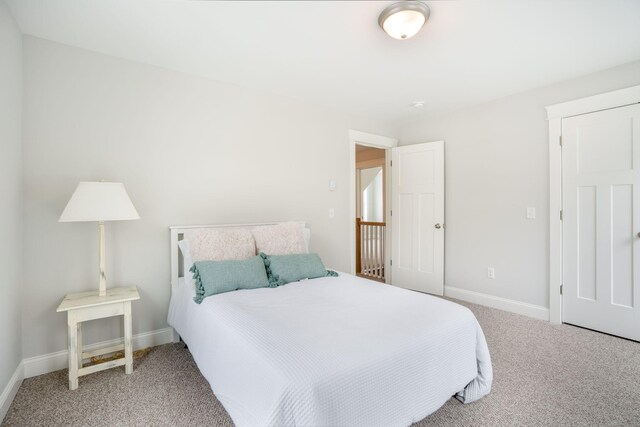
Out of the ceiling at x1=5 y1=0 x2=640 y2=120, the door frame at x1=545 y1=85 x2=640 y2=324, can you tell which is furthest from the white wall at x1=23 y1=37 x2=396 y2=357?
the door frame at x1=545 y1=85 x2=640 y2=324

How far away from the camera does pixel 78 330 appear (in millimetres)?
2209

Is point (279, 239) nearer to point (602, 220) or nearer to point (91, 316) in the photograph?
point (91, 316)

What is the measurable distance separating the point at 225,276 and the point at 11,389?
1.38 meters

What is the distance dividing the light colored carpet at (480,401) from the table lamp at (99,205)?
651 millimetres

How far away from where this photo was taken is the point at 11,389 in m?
1.90

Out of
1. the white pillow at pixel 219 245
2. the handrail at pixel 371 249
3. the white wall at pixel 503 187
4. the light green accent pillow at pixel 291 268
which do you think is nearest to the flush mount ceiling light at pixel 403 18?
the light green accent pillow at pixel 291 268

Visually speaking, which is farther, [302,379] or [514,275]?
[514,275]

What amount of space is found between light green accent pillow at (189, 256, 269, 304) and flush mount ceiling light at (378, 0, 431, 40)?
191 centimetres

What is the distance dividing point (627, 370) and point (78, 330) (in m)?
3.88

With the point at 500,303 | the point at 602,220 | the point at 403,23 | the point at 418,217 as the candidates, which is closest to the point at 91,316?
the point at 403,23

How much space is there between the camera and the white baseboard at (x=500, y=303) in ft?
10.6

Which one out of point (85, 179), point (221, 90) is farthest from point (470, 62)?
point (85, 179)

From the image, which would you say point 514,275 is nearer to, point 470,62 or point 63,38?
point 470,62

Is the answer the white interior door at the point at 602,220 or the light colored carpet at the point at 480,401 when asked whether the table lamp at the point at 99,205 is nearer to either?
the light colored carpet at the point at 480,401
